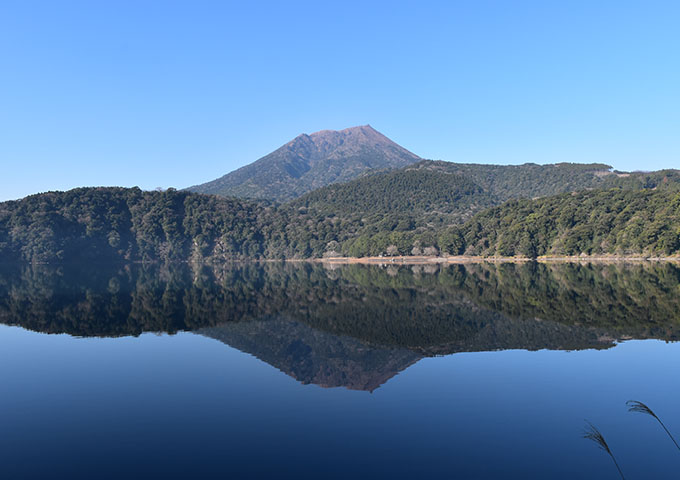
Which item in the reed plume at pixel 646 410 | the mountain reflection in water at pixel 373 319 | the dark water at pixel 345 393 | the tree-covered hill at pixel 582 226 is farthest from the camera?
the tree-covered hill at pixel 582 226

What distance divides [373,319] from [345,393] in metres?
20.1

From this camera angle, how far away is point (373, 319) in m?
41.4

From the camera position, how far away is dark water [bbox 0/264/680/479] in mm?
14516

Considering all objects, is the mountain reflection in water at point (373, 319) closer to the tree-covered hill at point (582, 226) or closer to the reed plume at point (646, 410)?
the reed plume at point (646, 410)

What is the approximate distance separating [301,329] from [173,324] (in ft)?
39.7

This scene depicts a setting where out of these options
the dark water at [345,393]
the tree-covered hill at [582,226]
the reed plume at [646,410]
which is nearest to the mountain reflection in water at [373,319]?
the dark water at [345,393]

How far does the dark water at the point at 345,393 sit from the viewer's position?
14516mm

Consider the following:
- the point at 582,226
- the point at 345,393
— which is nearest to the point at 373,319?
the point at 345,393

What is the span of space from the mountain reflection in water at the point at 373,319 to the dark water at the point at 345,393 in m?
0.28

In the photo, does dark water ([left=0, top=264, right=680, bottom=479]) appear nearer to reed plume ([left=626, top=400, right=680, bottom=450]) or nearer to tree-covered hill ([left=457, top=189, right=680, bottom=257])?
reed plume ([left=626, top=400, right=680, bottom=450])

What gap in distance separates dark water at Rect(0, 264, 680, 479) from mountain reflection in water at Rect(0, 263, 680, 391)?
28 cm

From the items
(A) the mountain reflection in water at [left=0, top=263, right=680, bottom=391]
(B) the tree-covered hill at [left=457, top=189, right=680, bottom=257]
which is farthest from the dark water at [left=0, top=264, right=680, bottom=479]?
(B) the tree-covered hill at [left=457, top=189, right=680, bottom=257]

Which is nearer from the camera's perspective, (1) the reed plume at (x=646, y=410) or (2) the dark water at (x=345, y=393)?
(1) the reed plume at (x=646, y=410)

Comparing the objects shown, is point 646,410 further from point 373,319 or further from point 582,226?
point 582,226
